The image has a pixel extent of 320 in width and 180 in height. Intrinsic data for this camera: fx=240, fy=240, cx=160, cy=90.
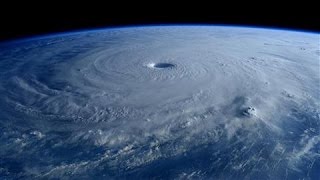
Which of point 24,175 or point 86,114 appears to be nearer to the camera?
point 24,175

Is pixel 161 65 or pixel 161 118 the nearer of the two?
pixel 161 118

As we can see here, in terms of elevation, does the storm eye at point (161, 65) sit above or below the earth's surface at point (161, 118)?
above

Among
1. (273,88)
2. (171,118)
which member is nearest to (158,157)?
(171,118)

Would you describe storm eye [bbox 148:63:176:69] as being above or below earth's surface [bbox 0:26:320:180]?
above

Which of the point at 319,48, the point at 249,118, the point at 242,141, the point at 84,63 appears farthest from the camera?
the point at 319,48

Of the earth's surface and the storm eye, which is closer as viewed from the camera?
the earth's surface

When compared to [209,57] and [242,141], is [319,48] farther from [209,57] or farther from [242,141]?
[242,141]

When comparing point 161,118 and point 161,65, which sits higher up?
point 161,65

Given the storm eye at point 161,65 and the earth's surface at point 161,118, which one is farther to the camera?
the storm eye at point 161,65
